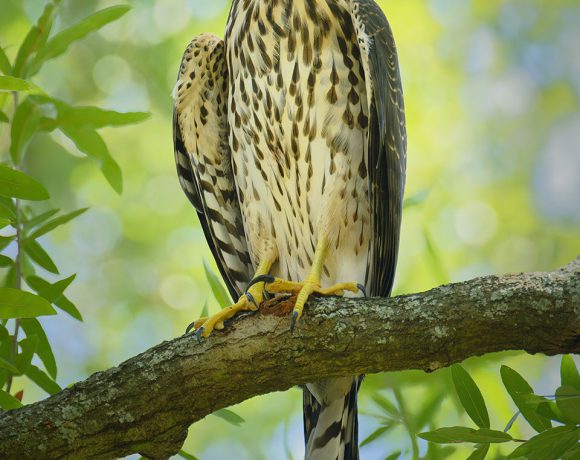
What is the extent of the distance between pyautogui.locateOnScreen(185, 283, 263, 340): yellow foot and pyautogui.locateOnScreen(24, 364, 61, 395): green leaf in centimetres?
59

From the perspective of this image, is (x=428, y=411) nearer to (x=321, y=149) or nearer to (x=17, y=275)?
(x=321, y=149)

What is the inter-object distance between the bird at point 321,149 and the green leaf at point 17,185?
1391mm

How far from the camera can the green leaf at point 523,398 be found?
2.66m

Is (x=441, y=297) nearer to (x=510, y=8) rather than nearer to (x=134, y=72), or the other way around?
(x=134, y=72)

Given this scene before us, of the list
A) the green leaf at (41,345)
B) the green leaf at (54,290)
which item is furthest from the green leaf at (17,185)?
the green leaf at (41,345)

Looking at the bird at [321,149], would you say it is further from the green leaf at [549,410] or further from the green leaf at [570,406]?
the green leaf at [570,406]

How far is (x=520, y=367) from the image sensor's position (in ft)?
25.0

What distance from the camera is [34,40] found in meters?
3.47

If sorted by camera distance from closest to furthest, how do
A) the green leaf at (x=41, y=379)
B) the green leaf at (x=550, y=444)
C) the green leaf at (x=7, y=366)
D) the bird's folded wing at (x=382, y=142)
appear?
the green leaf at (x=550, y=444), the green leaf at (x=7, y=366), the green leaf at (x=41, y=379), the bird's folded wing at (x=382, y=142)

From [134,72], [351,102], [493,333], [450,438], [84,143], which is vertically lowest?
[450,438]

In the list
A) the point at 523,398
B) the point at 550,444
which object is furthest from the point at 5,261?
the point at 550,444

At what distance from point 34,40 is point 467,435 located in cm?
228

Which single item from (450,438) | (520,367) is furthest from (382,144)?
(520,367)

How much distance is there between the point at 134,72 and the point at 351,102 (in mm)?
4625
